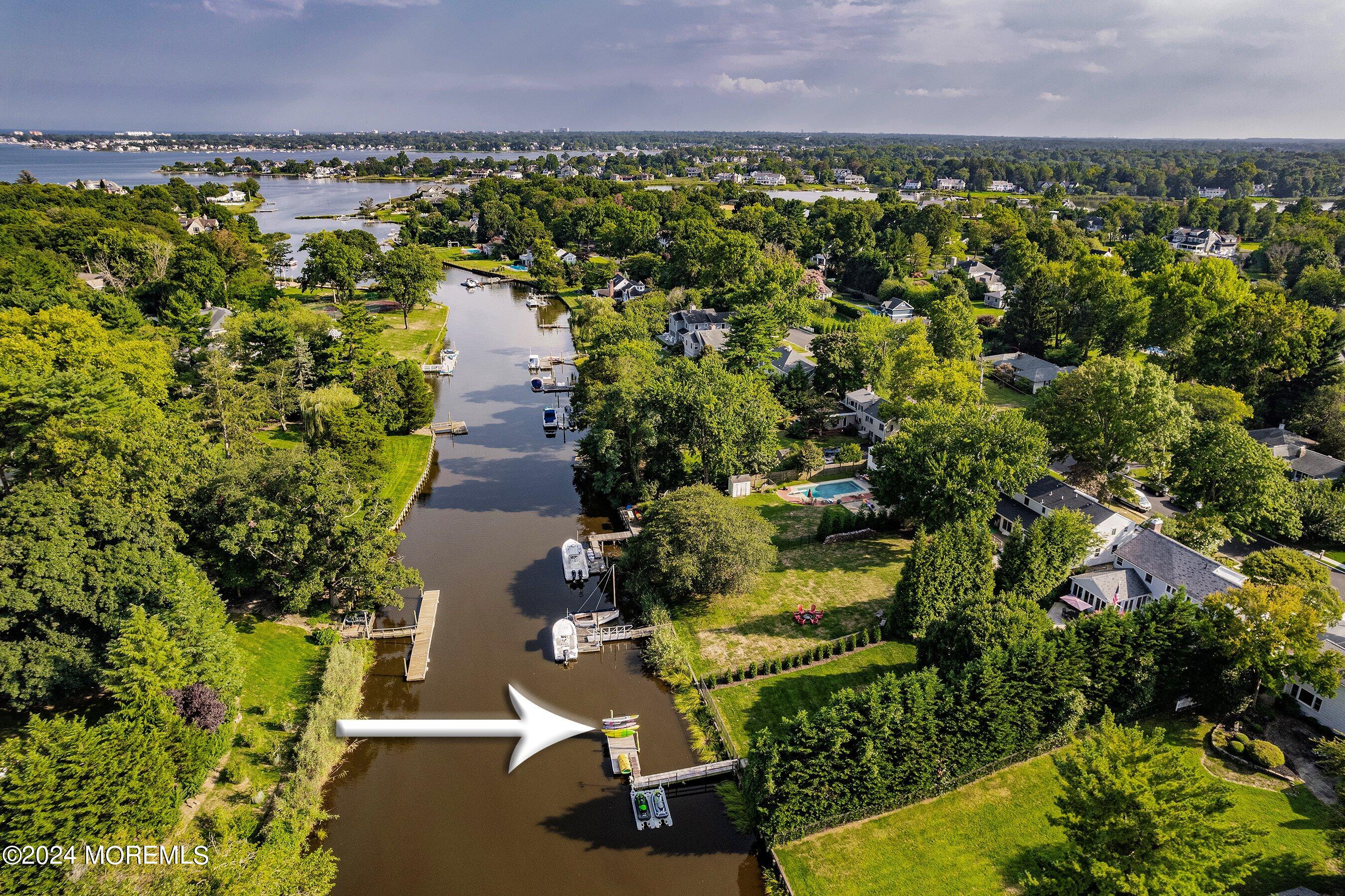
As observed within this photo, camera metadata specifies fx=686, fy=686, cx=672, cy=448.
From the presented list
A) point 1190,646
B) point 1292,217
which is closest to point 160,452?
point 1190,646

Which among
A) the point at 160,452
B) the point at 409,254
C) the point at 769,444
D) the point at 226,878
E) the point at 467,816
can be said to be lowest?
the point at 467,816

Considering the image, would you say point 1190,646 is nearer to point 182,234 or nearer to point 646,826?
point 646,826

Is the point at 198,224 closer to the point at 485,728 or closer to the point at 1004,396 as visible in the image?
the point at 485,728

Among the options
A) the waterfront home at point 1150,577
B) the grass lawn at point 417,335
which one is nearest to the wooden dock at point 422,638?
the waterfront home at point 1150,577

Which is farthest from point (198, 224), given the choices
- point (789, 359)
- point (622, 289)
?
point (789, 359)

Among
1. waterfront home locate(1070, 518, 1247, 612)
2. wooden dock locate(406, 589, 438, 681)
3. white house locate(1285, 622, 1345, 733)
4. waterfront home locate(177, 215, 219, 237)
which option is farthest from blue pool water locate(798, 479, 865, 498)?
waterfront home locate(177, 215, 219, 237)

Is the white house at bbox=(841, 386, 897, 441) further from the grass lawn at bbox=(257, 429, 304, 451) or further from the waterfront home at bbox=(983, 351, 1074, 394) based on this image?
the grass lawn at bbox=(257, 429, 304, 451)

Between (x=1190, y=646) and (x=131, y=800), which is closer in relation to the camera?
(x=131, y=800)
